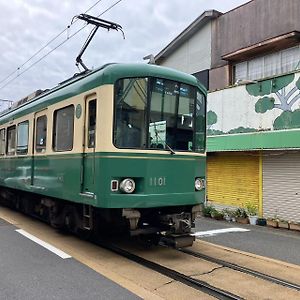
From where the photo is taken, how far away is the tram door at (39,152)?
30.5 feet

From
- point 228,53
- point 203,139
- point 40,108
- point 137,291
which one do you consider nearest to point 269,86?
point 228,53

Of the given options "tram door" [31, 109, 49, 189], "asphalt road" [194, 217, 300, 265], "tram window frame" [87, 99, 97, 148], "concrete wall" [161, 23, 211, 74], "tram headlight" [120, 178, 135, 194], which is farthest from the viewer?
"concrete wall" [161, 23, 211, 74]

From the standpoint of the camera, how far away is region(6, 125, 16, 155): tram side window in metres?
12.0

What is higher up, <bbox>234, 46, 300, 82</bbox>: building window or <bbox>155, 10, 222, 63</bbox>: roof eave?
<bbox>155, 10, 222, 63</bbox>: roof eave

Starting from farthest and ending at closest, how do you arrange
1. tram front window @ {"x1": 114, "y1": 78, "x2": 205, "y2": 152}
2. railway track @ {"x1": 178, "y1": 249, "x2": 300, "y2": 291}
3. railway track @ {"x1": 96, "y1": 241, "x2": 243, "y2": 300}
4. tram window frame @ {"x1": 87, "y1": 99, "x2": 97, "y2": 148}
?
tram window frame @ {"x1": 87, "y1": 99, "x2": 97, "y2": 148}
tram front window @ {"x1": 114, "y1": 78, "x2": 205, "y2": 152}
railway track @ {"x1": 178, "y1": 249, "x2": 300, "y2": 291}
railway track @ {"x1": 96, "y1": 241, "x2": 243, "y2": 300}

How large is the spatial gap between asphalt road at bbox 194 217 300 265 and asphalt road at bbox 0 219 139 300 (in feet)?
11.6

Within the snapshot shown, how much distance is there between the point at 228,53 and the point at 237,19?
1231 millimetres

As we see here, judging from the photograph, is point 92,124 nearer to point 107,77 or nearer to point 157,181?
point 107,77

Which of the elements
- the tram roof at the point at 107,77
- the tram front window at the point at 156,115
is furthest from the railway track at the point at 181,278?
the tram roof at the point at 107,77

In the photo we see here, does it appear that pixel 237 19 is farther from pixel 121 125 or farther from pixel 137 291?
pixel 137 291

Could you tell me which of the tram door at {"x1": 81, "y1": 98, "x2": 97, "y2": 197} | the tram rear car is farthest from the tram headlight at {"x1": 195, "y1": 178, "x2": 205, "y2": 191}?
the tram door at {"x1": 81, "y1": 98, "x2": 97, "y2": 197}

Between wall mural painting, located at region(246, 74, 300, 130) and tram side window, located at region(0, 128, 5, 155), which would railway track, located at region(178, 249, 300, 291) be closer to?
wall mural painting, located at region(246, 74, 300, 130)

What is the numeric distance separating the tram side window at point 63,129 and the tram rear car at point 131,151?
20 millimetres

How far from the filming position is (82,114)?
767 cm
